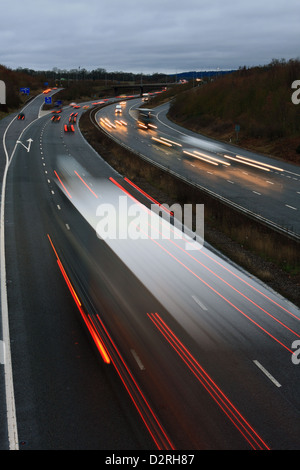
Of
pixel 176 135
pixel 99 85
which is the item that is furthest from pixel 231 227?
pixel 99 85

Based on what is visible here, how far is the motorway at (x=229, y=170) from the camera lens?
28234 millimetres

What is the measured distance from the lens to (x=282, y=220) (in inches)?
1009

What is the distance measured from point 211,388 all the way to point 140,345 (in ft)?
8.44

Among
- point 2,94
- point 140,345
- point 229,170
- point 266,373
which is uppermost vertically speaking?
point 2,94

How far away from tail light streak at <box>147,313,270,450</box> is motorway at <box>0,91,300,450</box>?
3 cm

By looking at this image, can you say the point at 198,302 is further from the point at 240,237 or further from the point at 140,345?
the point at 240,237

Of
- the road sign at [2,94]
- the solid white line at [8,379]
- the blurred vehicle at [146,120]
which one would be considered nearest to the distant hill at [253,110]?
the blurred vehicle at [146,120]

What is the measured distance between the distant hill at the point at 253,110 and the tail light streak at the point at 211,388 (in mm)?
36157

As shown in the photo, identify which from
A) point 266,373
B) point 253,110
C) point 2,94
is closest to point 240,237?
point 266,373

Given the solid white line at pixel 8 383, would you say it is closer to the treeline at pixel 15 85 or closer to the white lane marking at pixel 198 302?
the white lane marking at pixel 198 302

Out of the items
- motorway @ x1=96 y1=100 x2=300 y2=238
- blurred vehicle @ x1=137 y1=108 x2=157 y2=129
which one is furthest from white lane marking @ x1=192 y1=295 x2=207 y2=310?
blurred vehicle @ x1=137 y1=108 x2=157 y2=129

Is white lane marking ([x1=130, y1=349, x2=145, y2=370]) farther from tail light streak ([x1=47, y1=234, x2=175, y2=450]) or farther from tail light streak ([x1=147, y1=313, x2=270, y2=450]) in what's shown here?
tail light streak ([x1=147, y1=313, x2=270, y2=450])

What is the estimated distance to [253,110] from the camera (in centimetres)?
6425
